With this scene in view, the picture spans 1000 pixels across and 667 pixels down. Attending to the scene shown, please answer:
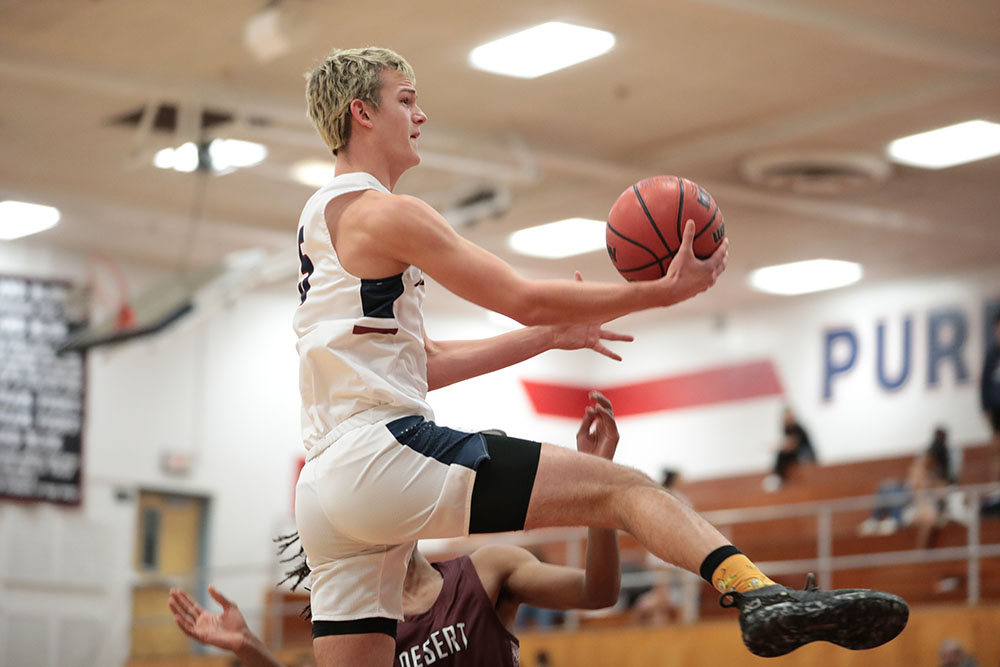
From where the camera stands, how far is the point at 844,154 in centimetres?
1325

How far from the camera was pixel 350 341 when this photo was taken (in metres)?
3.67

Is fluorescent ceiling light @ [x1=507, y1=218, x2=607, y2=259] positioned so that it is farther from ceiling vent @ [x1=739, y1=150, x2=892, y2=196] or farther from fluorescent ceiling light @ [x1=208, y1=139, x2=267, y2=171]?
fluorescent ceiling light @ [x1=208, y1=139, x2=267, y2=171]

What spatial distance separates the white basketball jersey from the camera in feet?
12.0

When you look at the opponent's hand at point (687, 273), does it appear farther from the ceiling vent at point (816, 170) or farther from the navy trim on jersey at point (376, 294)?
the ceiling vent at point (816, 170)

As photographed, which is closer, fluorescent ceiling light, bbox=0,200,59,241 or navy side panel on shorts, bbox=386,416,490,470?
navy side panel on shorts, bbox=386,416,490,470

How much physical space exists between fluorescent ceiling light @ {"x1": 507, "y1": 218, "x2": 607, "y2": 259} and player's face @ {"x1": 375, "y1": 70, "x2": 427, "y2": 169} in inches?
460

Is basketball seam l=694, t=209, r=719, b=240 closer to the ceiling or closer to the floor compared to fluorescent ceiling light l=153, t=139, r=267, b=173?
closer to the floor

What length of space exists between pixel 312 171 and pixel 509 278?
11.0 meters

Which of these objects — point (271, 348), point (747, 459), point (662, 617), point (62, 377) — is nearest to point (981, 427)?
point (747, 459)

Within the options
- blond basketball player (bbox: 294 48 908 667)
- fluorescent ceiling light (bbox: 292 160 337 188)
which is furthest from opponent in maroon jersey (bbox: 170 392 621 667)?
fluorescent ceiling light (bbox: 292 160 337 188)

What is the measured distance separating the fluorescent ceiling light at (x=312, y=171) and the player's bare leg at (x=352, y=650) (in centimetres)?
1031

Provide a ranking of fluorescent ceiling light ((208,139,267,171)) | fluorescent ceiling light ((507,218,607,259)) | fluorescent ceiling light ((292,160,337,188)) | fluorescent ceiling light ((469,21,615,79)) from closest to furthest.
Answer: fluorescent ceiling light ((469,21,615,79))
fluorescent ceiling light ((208,139,267,171))
fluorescent ceiling light ((292,160,337,188))
fluorescent ceiling light ((507,218,607,259))

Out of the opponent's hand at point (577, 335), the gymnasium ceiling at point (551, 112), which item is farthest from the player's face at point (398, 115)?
the gymnasium ceiling at point (551, 112)

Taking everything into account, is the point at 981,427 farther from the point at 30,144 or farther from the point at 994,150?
the point at 30,144
